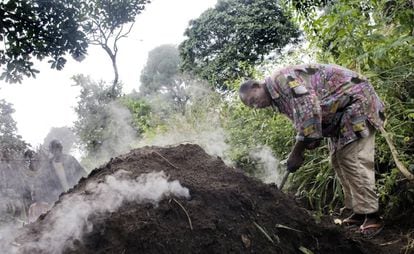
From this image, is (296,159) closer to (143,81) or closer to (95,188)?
(95,188)

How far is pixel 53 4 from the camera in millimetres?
3242

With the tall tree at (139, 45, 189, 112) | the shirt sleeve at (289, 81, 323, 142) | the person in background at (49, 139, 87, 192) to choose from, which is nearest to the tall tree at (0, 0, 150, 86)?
the shirt sleeve at (289, 81, 323, 142)

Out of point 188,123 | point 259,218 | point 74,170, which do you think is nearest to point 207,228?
point 259,218

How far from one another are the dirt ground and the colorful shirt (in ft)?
2.08

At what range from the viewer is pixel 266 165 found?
5363 mm

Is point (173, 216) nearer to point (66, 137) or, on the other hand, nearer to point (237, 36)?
point (237, 36)

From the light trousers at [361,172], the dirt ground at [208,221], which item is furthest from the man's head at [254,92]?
the light trousers at [361,172]

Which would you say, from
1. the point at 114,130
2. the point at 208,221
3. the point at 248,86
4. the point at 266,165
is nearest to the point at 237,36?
the point at 114,130

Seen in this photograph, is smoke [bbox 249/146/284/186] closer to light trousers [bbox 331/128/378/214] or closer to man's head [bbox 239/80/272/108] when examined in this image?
light trousers [bbox 331/128/378/214]

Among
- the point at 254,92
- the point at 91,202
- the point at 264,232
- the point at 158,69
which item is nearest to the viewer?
the point at 91,202

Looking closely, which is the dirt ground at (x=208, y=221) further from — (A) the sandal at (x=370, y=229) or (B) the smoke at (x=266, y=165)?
(B) the smoke at (x=266, y=165)

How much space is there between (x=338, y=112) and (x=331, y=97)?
139 millimetres

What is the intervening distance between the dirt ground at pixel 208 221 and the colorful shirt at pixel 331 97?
633 millimetres

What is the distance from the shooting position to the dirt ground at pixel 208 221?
2326 millimetres
